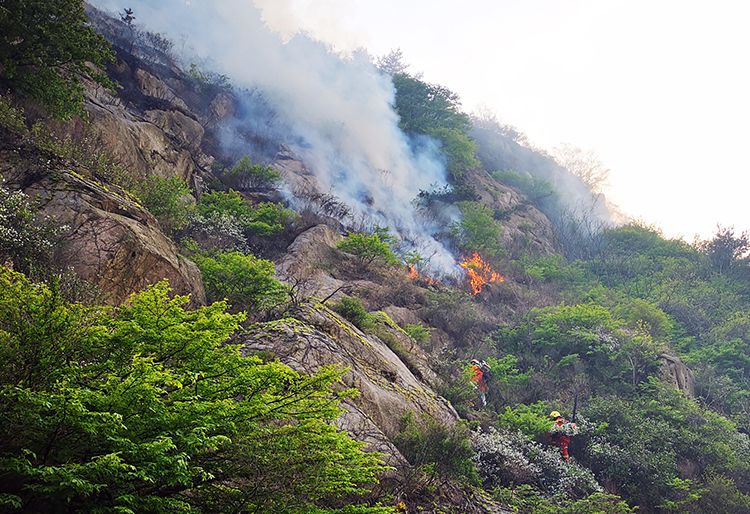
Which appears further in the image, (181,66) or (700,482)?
(181,66)

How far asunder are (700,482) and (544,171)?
39.6 meters

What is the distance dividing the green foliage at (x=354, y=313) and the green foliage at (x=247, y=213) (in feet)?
21.0

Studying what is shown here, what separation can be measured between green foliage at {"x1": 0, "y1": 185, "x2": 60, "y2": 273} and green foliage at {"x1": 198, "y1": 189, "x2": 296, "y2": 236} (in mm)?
8909

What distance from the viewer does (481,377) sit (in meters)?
15.2

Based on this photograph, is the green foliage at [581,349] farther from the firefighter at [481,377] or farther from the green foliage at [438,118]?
the green foliage at [438,118]

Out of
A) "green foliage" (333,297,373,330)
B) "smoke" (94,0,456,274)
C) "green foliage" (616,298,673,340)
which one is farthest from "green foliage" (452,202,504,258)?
"green foliage" (333,297,373,330)

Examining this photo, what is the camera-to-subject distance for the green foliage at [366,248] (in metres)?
18.5

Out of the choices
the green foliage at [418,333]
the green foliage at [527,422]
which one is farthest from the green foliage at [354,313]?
the green foliage at [527,422]

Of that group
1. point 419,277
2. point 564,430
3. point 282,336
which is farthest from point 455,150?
point 282,336

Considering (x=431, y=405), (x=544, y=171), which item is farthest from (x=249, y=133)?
(x=544, y=171)

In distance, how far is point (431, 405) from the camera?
34.9 feet

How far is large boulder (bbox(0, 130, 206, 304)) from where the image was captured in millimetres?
8195

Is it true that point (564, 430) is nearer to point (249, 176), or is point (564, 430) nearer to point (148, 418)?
point (148, 418)

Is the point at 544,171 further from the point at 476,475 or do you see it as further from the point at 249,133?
the point at 476,475
